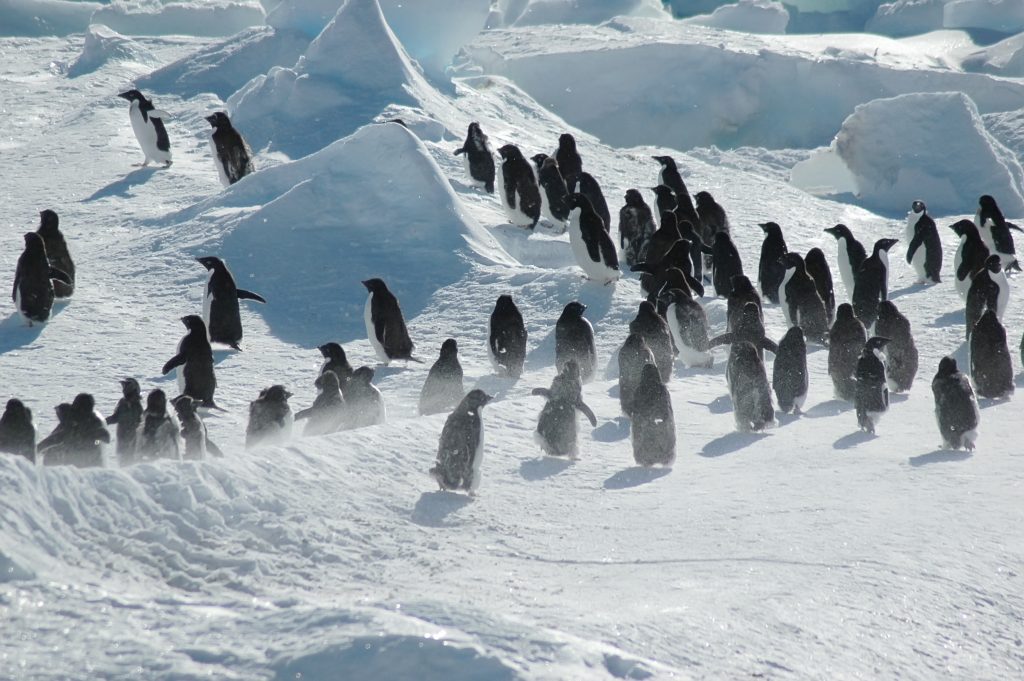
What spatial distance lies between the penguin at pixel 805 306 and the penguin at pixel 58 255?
5.04 metres

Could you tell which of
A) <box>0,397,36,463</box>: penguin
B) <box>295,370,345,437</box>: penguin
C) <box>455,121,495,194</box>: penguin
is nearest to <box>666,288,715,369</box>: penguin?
<box>295,370,345,437</box>: penguin

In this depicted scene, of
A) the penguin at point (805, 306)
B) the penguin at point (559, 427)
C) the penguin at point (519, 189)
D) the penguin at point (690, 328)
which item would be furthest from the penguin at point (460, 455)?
the penguin at point (519, 189)

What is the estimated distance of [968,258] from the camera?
370 inches

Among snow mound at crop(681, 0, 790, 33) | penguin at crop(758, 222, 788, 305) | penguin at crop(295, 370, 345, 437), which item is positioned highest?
snow mound at crop(681, 0, 790, 33)

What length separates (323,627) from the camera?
10.4 ft

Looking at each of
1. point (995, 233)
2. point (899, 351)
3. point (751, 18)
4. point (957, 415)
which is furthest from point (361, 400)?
point (751, 18)

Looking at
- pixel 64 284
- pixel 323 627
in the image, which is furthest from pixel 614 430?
pixel 64 284

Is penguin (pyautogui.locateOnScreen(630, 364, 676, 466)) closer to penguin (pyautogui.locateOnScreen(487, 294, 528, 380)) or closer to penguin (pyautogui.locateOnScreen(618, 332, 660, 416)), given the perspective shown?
penguin (pyautogui.locateOnScreen(618, 332, 660, 416))

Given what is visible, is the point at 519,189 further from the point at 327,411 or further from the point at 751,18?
the point at 751,18

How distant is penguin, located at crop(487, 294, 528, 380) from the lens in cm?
752

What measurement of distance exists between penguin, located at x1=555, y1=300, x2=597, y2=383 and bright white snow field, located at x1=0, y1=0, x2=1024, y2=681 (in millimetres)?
214

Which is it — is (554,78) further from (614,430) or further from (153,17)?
(614,430)

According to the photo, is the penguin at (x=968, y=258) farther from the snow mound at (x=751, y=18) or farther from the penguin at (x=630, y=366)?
the snow mound at (x=751, y=18)

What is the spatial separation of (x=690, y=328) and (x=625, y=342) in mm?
1248
